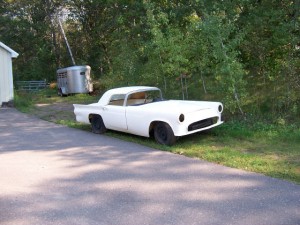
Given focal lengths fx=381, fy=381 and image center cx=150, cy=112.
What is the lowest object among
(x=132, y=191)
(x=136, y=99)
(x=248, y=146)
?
(x=132, y=191)

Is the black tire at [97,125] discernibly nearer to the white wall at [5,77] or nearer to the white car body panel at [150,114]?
the white car body panel at [150,114]

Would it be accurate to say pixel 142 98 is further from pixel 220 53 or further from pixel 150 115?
pixel 220 53

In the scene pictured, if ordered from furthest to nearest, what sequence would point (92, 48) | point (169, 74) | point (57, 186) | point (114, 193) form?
1. point (92, 48)
2. point (169, 74)
3. point (57, 186)
4. point (114, 193)

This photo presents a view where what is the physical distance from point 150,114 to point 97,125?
7.63 feet

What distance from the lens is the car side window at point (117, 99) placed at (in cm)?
964

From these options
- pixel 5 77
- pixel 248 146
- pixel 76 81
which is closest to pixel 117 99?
pixel 248 146

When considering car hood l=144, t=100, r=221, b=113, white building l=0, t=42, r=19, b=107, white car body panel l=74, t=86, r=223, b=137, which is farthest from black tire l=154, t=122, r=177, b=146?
white building l=0, t=42, r=19, b=107

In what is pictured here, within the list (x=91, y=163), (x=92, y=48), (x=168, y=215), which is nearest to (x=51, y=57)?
(x=92, y=48)

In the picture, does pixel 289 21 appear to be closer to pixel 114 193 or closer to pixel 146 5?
pixel 146 5

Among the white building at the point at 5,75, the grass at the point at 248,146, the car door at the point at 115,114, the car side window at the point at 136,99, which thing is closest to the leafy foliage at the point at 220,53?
the grass at the point at 248,146

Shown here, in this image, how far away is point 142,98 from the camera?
9906mm

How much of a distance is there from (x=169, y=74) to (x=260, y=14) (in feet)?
11.5

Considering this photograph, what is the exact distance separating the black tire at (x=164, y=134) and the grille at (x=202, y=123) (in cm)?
42

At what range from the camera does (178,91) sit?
14219mm
